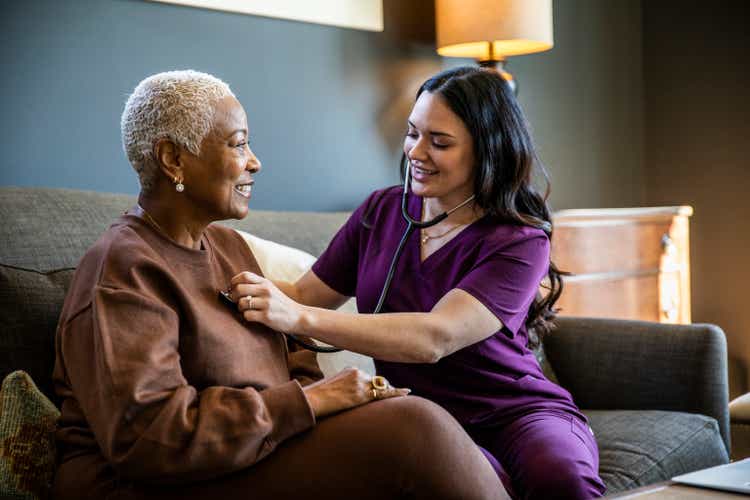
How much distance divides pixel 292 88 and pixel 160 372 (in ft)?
5.40

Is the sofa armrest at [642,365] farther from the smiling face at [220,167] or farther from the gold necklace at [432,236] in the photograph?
the smiling face at [220,167]

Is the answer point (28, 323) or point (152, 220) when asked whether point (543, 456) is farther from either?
point (28, 323)

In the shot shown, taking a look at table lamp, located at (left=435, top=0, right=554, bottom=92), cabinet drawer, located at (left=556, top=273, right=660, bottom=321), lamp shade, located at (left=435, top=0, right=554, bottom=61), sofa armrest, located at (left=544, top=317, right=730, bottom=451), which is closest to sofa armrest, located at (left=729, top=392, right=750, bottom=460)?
sofa armrest, located at (left=544, top=317, right=730, bottom=451)

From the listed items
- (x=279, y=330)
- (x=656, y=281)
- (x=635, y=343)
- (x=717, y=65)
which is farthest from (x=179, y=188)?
(x=717, y=65)

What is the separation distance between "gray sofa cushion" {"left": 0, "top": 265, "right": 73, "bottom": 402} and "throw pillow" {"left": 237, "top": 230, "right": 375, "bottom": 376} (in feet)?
1.44

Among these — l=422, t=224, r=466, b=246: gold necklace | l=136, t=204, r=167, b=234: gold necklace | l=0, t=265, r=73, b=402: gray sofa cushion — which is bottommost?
l=0, t=265, r=73, b=402: gray sofa cushion

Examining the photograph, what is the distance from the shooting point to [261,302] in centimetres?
141

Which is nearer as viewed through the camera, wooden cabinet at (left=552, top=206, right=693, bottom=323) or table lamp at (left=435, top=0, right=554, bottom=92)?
table lamp at (left=435, top=0, right=554, bottom=92)

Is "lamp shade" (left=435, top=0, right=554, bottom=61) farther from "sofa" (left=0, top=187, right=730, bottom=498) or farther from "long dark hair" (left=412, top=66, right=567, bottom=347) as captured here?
"long dark hair" (left=412, top=66, right=567, bottom=347)

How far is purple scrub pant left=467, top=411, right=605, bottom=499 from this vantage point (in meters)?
1.58

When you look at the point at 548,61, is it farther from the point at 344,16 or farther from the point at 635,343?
the point at 635,343

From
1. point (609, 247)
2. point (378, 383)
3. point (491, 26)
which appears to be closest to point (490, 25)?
point (491, 26)

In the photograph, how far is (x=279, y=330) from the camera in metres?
1.45

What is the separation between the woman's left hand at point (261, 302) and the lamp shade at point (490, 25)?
1.67m
